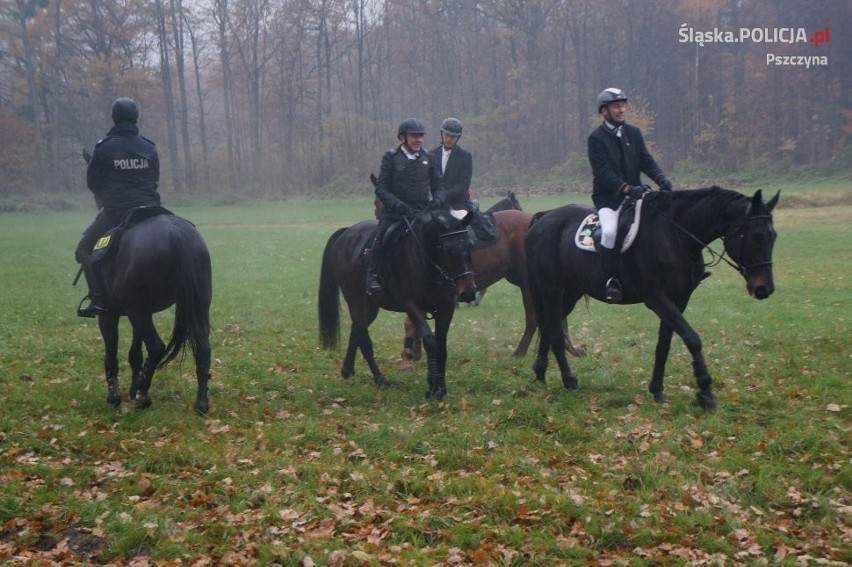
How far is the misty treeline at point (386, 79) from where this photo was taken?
5306 cm

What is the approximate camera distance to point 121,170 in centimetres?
982

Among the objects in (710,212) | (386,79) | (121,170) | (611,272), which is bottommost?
(611,272)

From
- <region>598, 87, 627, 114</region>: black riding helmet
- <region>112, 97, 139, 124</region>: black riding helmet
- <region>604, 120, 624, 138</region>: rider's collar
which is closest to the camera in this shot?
<region>598, 87, 627, 114</region>: black riding helmet

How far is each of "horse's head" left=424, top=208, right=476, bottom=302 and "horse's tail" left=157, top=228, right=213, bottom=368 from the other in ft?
8.68

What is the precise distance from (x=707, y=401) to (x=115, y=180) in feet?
22.8

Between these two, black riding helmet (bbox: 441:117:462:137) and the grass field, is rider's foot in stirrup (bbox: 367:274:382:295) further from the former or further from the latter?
black riding helmet (bbox: 441:117:462:137)

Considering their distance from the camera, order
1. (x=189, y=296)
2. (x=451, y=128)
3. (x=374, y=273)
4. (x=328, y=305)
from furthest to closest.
A: 1. (x=451, y=128)
2. (x=328, y=305)
3. (x=374, y=273)
4. (x=189, y=296)

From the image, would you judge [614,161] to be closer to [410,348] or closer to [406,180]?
[406,180]

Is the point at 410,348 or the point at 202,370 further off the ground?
the point at 202,370

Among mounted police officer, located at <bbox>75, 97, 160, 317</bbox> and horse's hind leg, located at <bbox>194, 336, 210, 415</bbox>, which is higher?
mounted police officer, located at <bbox>75, 97, 160, 317</bbox>

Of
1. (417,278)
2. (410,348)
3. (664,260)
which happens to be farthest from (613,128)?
(410,348)

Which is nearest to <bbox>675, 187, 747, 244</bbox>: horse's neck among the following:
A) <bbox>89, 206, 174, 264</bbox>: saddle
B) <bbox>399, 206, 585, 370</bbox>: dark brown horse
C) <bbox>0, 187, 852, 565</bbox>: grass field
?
<bbox>0, 187, 852, 565</bbox>: grass field

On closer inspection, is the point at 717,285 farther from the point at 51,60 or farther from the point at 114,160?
the point at 51,60

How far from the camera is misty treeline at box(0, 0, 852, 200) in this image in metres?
53.1
